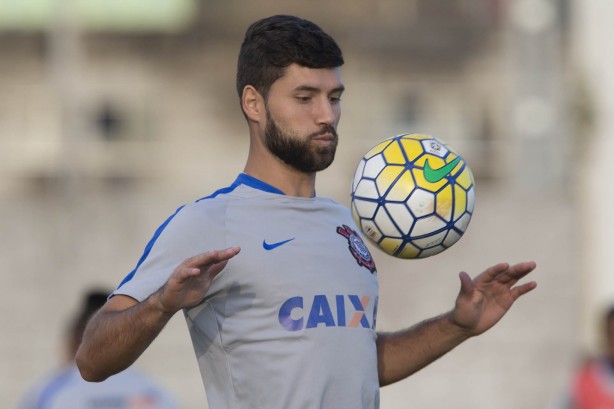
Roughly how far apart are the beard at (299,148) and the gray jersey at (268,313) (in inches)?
8.0

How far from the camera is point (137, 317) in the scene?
4.07m

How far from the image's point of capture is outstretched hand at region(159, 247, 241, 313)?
3922 millimetres

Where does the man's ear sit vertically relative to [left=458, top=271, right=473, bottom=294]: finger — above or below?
above

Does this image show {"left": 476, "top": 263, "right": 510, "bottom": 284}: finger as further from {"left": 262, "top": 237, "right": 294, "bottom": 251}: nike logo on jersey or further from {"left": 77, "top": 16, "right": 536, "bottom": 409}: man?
{"left": 262, "top": 237, "right": 294, "bottom": 251}: nike logo on jersey

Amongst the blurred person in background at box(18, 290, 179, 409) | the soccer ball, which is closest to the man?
the soccer ball

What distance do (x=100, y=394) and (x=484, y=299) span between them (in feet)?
11.3

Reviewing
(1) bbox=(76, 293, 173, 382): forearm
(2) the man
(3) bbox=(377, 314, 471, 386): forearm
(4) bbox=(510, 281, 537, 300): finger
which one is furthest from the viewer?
(3) bbox=(377, 314, 471, 386): forearm

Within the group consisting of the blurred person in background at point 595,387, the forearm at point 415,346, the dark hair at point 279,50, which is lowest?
the blurred person in background at point 595,387

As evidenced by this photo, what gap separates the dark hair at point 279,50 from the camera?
14.9 feet

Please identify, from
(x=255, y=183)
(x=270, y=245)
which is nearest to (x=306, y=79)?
(x=255, y=183)

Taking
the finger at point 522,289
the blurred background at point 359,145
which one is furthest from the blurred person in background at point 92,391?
the blurred background at point 359,145

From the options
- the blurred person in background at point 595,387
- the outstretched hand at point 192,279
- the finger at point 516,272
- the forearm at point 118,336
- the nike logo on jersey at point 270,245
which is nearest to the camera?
the outstretched hand at point 192,279

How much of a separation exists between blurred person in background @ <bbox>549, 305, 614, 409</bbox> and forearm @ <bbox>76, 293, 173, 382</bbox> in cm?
688

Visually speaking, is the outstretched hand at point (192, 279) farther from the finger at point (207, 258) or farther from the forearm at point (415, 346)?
the forearm at point (415, 346)
